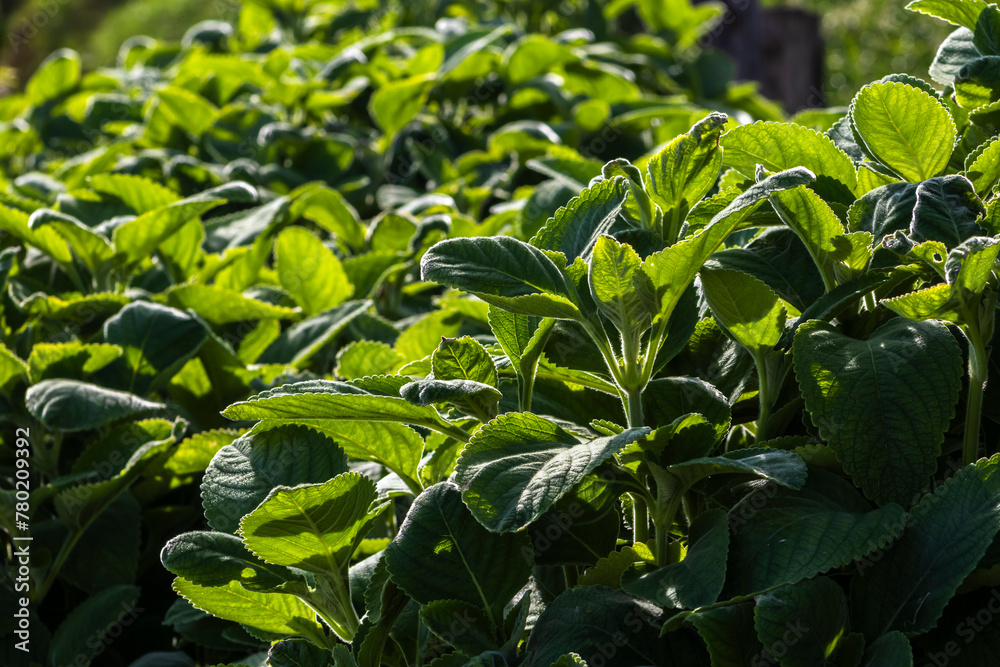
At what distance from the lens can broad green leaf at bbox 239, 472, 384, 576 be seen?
97 centimetres

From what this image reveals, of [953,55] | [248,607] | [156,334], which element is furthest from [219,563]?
[953,55]

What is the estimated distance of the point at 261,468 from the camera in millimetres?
1156

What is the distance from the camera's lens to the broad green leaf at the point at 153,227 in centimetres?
184

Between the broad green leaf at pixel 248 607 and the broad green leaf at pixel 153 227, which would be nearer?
the broad green leaf at pixel 248 607

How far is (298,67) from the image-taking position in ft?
11.3

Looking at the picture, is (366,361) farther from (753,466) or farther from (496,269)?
(753,466)

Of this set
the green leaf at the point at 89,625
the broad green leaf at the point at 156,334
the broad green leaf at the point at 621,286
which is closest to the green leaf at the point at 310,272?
the broad green leaf at the point at 156,334

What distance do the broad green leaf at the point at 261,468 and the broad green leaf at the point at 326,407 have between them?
0.10 m

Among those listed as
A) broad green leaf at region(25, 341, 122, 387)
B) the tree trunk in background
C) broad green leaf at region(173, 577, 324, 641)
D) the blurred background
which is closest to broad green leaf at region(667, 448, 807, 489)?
broad green leaf at region(173, 577, 324, 641)

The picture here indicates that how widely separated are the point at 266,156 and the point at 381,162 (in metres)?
0.34

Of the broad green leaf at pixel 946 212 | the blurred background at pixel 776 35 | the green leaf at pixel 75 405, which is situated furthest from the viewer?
the blurred background at pixel 776 35

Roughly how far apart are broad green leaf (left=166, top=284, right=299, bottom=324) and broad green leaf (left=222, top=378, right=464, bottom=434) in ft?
2.47

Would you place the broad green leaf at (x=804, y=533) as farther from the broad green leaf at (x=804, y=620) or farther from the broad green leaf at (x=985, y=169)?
the broad green leaf at (x=985, y=169)

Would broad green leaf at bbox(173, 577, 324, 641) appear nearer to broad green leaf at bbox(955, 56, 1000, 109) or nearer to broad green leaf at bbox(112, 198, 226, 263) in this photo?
broad green leaf at bbox(112, 198, 226, 263)
